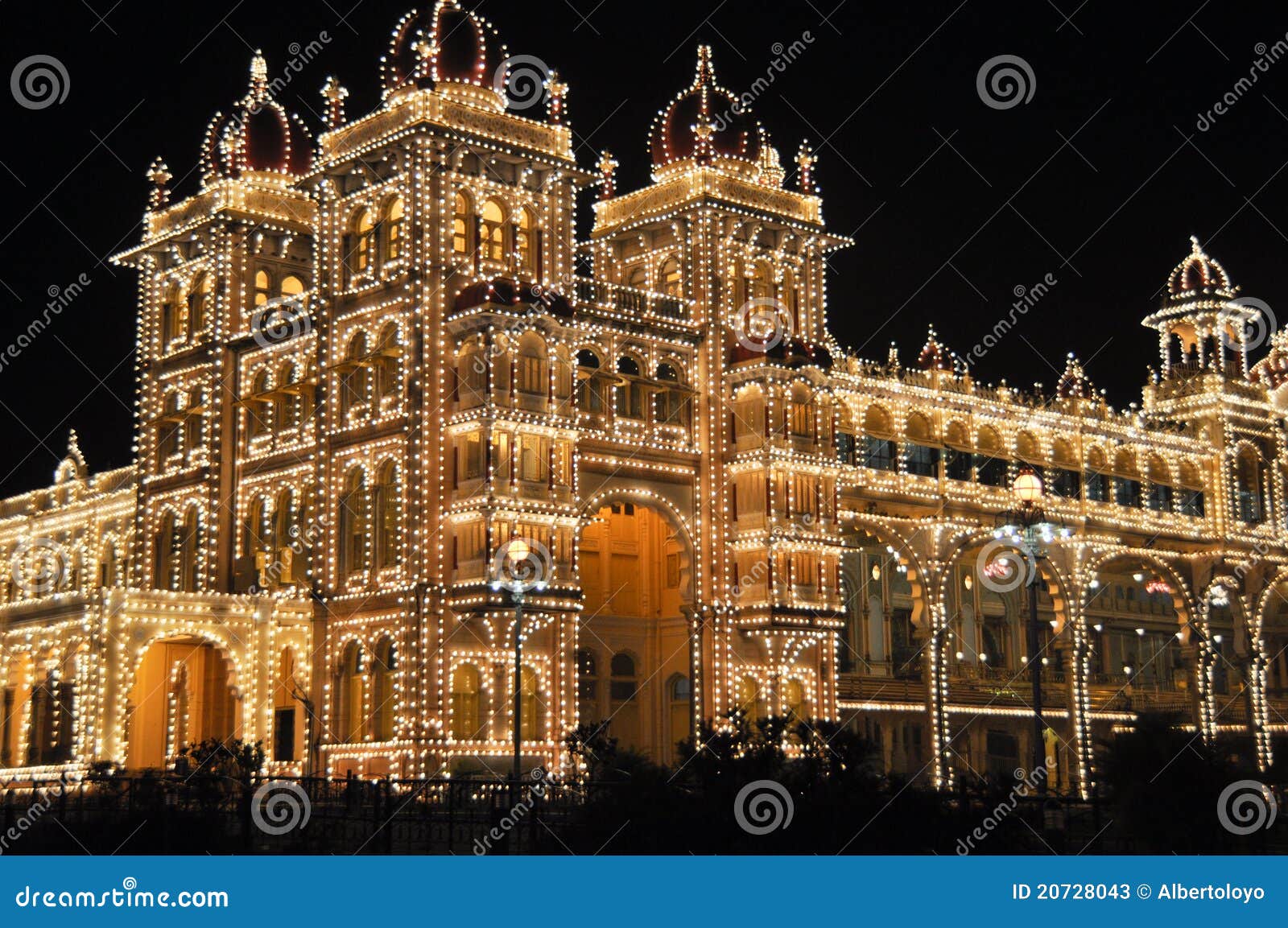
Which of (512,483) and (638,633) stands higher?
(512,483)

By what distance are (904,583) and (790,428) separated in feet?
52.6

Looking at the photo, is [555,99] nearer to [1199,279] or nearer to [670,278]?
[670,278]

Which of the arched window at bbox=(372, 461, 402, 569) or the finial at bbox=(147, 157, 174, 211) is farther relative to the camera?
the finial at bbox=(147, 157, 174, 211)

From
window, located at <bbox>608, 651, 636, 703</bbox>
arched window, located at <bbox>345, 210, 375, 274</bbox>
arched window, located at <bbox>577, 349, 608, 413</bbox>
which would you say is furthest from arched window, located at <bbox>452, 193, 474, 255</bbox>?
window, located at <bbox>608, 651, 636, 703</bbox>

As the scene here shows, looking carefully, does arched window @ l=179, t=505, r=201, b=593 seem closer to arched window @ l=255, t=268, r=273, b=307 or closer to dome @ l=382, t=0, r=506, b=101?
arched window @ l=255, t=268, r=273, b=307

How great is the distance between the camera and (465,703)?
1954 inches

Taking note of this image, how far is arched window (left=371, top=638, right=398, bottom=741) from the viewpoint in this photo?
1991 inches

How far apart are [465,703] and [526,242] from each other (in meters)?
14.1

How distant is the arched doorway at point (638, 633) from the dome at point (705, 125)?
12103mm

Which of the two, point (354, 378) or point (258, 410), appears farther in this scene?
point (258, 410)

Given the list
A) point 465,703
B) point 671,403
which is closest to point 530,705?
point 465,703

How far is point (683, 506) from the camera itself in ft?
182

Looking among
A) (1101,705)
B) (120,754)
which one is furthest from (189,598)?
(1101,705)

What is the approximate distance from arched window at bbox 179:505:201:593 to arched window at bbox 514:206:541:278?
15.0 meters
